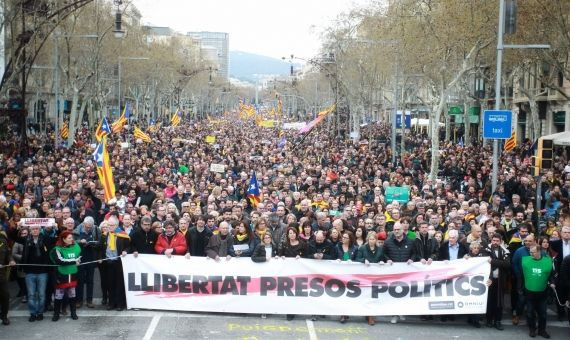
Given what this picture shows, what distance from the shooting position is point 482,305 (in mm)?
11234

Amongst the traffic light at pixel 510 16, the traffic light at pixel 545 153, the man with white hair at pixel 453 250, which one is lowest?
the man with white hair at pixel 453 250

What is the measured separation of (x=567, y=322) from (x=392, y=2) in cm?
2547

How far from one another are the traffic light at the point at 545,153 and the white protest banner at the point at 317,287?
1050cm

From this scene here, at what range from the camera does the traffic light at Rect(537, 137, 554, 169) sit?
20.9 meters

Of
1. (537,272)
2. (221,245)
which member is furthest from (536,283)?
(221,245)

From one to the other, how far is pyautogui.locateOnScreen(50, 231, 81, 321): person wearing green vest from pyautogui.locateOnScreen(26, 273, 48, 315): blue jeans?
0.21m

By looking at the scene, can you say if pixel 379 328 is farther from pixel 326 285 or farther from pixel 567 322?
pixel 567 322

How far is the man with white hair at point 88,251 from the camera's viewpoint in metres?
11.6

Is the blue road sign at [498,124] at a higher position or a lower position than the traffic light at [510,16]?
lower

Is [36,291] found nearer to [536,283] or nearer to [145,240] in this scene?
[145,240]

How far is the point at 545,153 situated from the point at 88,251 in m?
13.5

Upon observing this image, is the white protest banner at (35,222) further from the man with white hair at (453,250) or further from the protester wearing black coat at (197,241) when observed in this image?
the man with white hair at (453,250)

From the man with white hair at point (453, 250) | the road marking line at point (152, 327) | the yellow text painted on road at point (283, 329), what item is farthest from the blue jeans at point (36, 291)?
the man with white hair at point (453, 250)

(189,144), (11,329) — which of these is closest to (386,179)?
(11,329)
